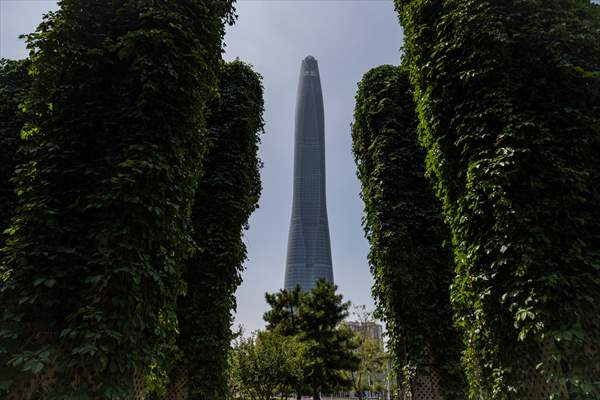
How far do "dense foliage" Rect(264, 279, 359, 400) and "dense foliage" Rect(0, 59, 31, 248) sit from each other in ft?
48.8

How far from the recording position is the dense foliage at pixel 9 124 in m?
7.23

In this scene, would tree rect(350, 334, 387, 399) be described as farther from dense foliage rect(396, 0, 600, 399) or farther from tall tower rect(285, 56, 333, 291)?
tall tower rect(285, 56, 333, 291)

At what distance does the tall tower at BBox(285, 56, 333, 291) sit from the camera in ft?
340

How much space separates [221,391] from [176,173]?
4974 millimetres

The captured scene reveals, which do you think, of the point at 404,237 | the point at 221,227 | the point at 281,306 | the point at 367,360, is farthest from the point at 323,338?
the point at 221,227

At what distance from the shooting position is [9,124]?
7.98 meters

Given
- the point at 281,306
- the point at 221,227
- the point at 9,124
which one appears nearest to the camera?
the point at 221,227

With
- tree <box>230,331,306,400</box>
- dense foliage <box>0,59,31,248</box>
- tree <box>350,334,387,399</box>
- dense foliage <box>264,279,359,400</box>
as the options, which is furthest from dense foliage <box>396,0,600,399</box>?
tree <box>350,334,387,399</box>

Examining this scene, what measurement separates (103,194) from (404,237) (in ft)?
20.7

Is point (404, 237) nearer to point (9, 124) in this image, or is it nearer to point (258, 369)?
point (258, 369)

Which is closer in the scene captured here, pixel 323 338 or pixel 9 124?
pixel 9 124

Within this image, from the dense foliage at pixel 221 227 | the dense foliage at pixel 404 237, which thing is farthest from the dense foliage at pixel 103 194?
the dense foliage at pixel 404 237

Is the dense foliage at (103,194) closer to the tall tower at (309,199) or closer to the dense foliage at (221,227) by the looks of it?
the dense foliage at (221,227)

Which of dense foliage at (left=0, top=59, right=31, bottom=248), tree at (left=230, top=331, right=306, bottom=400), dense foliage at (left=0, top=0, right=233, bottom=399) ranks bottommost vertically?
tree at (left=230, top=331, right=306, bottom=400)
